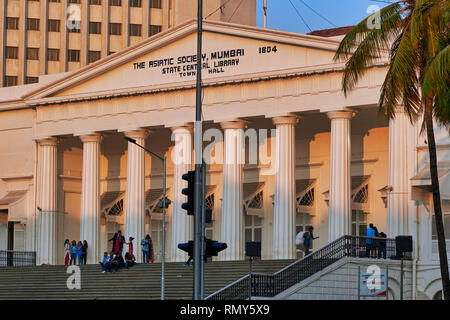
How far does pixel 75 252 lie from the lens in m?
56.4

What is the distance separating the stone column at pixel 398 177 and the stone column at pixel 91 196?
53.5ft

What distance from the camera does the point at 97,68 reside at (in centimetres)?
5847

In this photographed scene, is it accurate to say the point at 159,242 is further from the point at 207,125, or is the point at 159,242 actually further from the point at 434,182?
the point at 434,182

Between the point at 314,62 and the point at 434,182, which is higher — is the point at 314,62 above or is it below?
above

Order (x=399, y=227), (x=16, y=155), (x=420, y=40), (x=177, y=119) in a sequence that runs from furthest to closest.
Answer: (x=16, y=155), (x=177, y=119), (x=399, y=227), (x=420, y=40)

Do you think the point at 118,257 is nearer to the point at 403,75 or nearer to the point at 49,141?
the point at 49,141

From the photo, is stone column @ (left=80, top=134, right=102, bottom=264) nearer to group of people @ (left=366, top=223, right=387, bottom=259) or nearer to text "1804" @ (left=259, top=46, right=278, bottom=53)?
text "1804" @ (left=259, top=46, right=278, bottom=53)

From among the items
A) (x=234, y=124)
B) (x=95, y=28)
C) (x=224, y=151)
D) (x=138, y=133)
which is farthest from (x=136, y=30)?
(x=234, y=124)

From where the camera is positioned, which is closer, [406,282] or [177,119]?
[406,282]

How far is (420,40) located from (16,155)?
32258 millimetres

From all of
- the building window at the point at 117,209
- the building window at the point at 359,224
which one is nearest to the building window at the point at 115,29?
the building window at the point at 117,209

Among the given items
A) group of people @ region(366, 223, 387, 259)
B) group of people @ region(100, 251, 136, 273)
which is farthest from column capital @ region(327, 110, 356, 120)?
group of people @ region(100, 251, 136, 273)

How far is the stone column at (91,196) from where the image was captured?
57.8 metres

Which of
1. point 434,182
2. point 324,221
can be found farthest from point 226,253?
point 434,182
